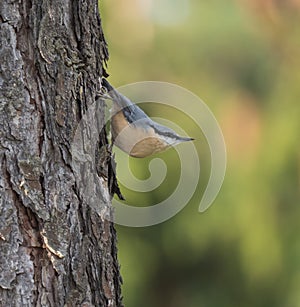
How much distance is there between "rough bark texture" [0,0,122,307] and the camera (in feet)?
3.70

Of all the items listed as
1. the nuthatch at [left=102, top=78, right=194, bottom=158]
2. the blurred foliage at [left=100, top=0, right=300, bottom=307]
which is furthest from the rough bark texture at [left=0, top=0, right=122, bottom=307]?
the blurred foliage at [left=100, top=0, right=300, bottom=307]

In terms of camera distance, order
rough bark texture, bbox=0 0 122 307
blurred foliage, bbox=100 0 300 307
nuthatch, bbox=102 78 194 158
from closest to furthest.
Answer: rough bark texture, bbox=0 0 122 307, nuthatch, bbox=102 78 194 158, blurred foliage, bbox=100 0 300 307

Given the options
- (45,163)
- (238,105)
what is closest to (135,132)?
(45,163)

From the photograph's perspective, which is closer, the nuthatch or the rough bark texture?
the rough bark texture

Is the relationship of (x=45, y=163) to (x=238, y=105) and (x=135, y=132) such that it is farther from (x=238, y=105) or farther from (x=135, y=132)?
(x=238, y=105)

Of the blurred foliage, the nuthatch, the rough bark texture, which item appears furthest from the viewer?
the blurred foliage

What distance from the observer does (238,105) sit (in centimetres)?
235

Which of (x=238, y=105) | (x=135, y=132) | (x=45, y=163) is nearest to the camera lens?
(x=45, y=163)

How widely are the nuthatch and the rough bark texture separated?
0.73 feet

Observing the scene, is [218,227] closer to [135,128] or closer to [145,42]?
[145,42]

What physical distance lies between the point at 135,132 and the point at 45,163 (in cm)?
41

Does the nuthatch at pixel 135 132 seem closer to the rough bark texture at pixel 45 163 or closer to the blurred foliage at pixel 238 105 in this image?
the rough bark texture at pixel 45 163

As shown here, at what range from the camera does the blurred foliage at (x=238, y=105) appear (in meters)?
2.36

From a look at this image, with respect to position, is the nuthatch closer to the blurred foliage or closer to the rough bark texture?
the rough bark texture
